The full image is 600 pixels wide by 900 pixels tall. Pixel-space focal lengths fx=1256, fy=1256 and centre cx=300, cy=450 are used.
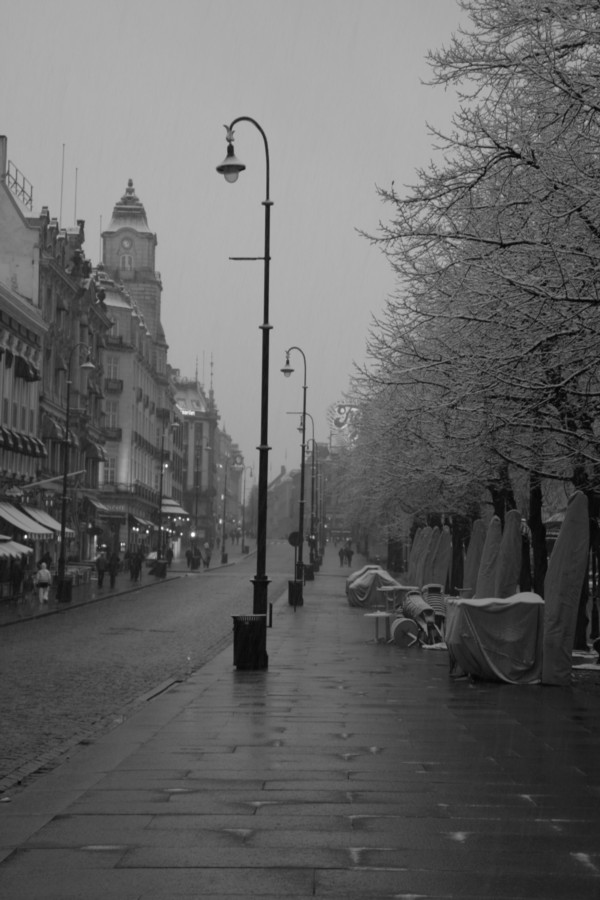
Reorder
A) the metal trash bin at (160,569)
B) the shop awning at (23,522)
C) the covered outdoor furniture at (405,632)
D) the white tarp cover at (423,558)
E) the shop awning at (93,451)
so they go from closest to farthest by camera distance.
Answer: the covered outdoor furniture at (405,632)
the white tarp cover at (423,558)
the shop awning at (23,522)
the metal trash bin at (160,569)
the shop awning at (93,451)

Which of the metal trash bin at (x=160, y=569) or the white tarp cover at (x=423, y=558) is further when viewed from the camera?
the metal trash bin at (x=160, y=569)

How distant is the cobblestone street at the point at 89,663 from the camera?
44.4ft

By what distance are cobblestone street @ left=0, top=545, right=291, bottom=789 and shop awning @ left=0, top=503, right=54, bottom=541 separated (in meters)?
4.45

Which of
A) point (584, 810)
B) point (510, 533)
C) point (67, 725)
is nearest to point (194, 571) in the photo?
point (510, 533)

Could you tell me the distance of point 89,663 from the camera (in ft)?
73.7

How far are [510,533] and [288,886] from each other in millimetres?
15249

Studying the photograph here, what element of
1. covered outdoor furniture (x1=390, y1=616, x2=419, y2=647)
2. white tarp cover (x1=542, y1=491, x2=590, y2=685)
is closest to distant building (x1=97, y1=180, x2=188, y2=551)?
covered outdoor furniture (x1=390, y1=616, x2=419, y2=647)

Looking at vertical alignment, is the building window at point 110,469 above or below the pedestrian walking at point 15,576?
above

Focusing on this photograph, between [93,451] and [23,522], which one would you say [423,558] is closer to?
[23,522]

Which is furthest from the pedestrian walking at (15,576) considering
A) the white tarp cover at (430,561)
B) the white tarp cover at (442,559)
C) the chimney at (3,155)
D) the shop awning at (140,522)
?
the shop awning at (140,522)

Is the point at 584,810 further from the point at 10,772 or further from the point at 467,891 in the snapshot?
the point at 10,772

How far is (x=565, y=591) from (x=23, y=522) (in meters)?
A: 33.9

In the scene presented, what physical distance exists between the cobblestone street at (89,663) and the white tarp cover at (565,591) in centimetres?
564

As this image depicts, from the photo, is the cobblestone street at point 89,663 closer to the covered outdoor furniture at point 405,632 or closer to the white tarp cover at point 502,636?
the covered outdoor furniture at point 405,632
